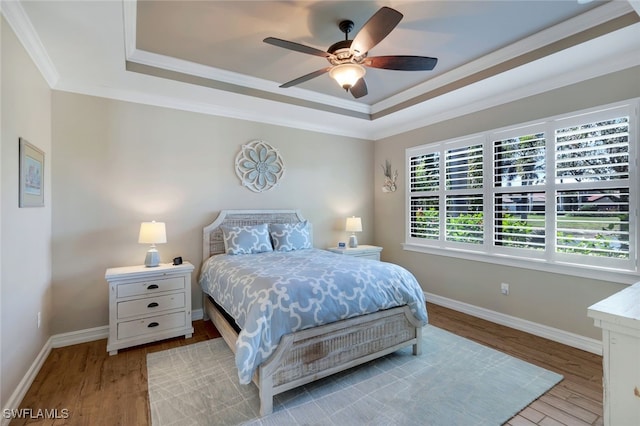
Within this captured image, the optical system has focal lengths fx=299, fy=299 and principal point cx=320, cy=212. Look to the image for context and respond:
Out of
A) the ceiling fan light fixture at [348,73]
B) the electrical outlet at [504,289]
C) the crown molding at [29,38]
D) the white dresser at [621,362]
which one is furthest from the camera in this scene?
the electrical outlet at [504,289]

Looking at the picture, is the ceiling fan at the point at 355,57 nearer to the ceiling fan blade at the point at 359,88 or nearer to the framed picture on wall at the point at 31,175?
the ceiling fan blade at the point at 359,88

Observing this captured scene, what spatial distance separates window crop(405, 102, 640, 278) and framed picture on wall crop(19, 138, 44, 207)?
4.37 m

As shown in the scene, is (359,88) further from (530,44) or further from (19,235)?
(19,235)

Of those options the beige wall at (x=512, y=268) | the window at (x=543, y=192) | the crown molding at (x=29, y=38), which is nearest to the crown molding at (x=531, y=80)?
the beige wall at (x=512, y=268)

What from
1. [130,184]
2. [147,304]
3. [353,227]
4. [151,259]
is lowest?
[147,304]

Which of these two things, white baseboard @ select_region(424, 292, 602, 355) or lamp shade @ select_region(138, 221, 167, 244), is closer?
white baseboard @ select_region(424, 292, 602, 355)

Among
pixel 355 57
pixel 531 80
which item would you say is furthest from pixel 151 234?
pixel 531 80

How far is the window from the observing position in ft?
8.77

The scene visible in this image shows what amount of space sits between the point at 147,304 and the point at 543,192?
167 inches

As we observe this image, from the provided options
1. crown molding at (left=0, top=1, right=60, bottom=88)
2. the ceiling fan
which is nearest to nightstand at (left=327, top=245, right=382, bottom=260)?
the ceiling fan

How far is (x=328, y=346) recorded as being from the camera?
2.27 m

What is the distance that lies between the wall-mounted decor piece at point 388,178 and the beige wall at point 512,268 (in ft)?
0.29

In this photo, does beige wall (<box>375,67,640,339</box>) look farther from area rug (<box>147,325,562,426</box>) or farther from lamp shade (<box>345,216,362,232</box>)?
area rug (<box>147,325,562,426</box>)

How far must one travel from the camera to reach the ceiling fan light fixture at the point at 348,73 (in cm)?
241
